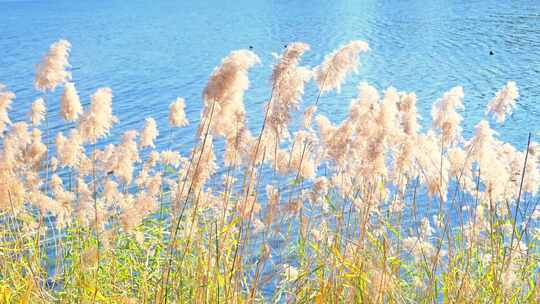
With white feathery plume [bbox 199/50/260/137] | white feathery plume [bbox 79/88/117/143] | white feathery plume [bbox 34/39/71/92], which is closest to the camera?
white feathery plume [bbox 199/50/260/137]

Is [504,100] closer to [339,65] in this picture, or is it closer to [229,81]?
[339,65]

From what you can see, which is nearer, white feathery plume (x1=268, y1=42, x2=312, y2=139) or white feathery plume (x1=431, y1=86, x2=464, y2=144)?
white feathery plume (x1=268, y1=42, x2=312, y2=139)

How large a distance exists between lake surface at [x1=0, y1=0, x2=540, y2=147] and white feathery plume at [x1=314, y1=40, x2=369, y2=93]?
608 centimetres

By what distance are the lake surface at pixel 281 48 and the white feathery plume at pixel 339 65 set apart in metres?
6.08

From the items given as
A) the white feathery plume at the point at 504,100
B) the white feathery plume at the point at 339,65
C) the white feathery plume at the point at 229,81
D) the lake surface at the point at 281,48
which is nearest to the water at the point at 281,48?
the lake surface at the point at 281,48

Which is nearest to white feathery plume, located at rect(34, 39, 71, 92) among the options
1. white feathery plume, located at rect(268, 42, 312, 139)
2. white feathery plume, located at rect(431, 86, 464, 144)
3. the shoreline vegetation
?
the shoreline vegetation

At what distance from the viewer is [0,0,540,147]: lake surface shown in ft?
53.3

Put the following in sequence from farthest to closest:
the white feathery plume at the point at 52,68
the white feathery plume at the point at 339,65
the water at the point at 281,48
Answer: the water at the point at 281,48, the white feathery plume at the point at 52,68, the white feathery plume at the point at 339,65

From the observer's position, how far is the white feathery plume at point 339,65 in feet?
10.5

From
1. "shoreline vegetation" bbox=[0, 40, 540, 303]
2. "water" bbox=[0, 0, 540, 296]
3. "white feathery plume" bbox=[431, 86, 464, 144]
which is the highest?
"water" bbox=[0, 0, 540, 296]

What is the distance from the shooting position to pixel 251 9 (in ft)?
149

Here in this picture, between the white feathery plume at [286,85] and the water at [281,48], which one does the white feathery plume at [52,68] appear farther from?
the water at [281,48]

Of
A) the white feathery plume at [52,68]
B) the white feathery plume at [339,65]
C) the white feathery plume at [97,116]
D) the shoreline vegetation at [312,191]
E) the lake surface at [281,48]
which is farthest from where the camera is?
the lake surface at [281,48]

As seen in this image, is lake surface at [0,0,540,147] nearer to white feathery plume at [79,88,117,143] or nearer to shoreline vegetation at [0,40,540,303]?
shoreline vegetation at [0,40,540,303]
